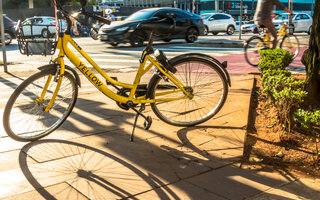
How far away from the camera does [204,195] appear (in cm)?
259

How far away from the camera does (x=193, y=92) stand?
13.8ft

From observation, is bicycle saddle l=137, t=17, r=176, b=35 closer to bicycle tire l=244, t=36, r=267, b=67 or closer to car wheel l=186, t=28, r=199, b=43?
bicycle tire l=244, t=36, r=267, b=67

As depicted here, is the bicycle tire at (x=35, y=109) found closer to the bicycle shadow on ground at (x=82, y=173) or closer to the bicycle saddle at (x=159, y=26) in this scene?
the bicycle shadow on ground at (x=82, y=173)

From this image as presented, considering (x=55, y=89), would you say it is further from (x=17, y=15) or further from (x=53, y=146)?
(x=17, y=15)

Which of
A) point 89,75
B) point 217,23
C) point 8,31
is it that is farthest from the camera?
point 217,23

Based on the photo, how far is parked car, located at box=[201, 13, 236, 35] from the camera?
26723mm

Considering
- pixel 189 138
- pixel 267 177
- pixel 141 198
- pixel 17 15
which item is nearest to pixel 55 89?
pixel 189 138

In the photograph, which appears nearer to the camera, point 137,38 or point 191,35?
point 137,38

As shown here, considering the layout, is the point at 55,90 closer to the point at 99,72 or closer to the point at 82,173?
the point at 99,72

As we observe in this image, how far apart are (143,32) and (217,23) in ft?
42.3

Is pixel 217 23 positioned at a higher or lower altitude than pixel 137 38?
higher

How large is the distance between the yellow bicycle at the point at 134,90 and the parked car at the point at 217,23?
22.8 meters

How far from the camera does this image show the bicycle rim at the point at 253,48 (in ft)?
28.9

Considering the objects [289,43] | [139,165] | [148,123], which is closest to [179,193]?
[139,165]
